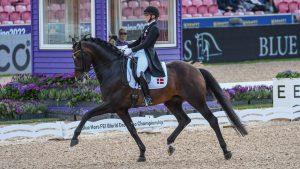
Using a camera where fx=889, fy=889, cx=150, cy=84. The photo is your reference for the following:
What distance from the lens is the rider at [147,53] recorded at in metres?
13.6

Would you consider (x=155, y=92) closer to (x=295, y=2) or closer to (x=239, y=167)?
(x=239, y=167)

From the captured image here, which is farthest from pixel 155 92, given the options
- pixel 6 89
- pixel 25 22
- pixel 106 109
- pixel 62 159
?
pixel 25 22

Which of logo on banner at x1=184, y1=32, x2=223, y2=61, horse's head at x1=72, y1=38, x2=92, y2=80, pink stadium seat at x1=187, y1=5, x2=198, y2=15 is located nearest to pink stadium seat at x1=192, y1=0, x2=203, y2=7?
pink stadium seat at x1=187, y1=5, x2=198, y2=15

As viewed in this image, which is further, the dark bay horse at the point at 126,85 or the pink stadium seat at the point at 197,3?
the pink stadium seat at the point at 197,3

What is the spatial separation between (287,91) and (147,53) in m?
5.90

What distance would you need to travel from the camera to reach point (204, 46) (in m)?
29.6

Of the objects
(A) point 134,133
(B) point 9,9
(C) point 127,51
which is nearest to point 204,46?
(B) point 9,9

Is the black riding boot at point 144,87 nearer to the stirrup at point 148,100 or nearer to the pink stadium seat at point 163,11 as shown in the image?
the stirrup at point 148,100

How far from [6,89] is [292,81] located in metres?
6.31

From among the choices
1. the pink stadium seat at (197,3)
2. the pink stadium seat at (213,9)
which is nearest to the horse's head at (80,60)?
the pink stadium seat at (197,3)

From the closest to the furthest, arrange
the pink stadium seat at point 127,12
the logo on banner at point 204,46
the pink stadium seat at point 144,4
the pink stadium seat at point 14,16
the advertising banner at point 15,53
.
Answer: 1. the pink stadium seat at point 127,12
2. the pink stadium seat at point 144,4
3. the advertising banner at point 15,53
4. the logo on banner at point 204,46
5. the pink stadium seat at point 14,16

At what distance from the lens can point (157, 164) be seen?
13.0 m

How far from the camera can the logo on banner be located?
29250 millimetres

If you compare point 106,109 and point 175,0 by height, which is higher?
point 175,0
